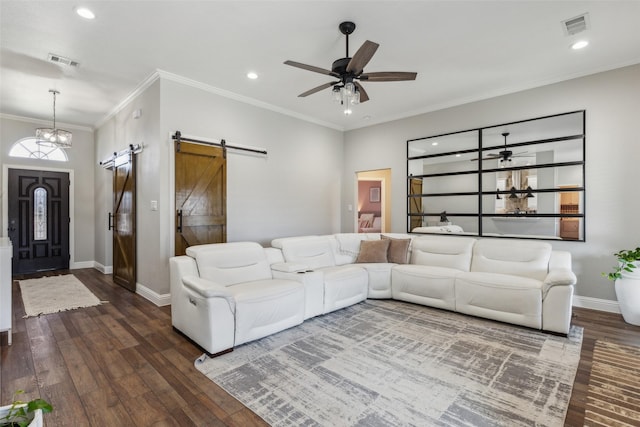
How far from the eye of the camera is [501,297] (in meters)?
3.35

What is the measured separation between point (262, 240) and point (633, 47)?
523cm

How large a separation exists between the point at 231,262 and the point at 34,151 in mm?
5647

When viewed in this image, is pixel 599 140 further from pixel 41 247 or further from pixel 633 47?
pixel 41 247

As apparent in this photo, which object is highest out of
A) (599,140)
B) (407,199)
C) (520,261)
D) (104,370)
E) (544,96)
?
(544,96)

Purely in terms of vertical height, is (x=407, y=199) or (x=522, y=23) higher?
(x=522, y=23)

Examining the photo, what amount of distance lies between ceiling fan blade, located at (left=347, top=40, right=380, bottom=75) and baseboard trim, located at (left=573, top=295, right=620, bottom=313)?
157 inches

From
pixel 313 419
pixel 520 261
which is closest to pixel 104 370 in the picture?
pixel 313 419

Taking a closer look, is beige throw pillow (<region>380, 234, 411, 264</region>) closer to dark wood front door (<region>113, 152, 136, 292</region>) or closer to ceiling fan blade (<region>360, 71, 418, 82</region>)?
ceiling fan blade (<region>360, 71, 418, 82</region>)

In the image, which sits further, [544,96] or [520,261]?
[544,96]

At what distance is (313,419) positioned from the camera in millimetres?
1842

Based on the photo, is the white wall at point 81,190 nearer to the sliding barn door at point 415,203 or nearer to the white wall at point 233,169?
the white wall at point 233,169

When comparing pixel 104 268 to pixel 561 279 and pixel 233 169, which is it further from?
pixel 561 279

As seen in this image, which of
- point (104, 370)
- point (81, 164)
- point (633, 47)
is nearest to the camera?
point (104, 370)

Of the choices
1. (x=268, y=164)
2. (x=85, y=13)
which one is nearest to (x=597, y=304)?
(x=268, y=164)
